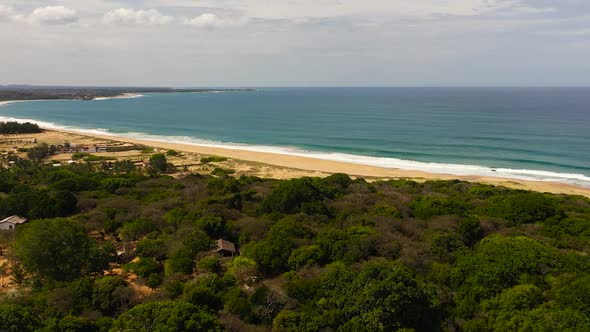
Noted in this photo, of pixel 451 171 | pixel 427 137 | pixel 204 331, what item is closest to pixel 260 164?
pixel 451 171

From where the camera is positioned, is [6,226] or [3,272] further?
[6,226]

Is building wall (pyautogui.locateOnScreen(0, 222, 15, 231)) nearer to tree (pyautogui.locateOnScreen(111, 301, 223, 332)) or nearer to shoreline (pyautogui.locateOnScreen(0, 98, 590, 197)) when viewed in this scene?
tree (pyautogui.locateOnScreen(111, 301, 223, 332))

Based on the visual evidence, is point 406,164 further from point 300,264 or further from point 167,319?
point 167,319

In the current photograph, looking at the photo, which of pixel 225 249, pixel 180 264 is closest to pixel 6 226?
pixel 180 264

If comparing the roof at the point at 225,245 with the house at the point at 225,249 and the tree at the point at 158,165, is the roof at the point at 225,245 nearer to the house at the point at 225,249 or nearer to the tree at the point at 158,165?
the house at the point at 225,249

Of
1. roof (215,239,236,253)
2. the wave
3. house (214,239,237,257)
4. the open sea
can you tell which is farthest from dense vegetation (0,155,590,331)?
the open sea

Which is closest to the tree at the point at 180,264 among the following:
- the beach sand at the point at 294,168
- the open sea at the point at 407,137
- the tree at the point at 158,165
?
the beach sand at the point at 294,168
